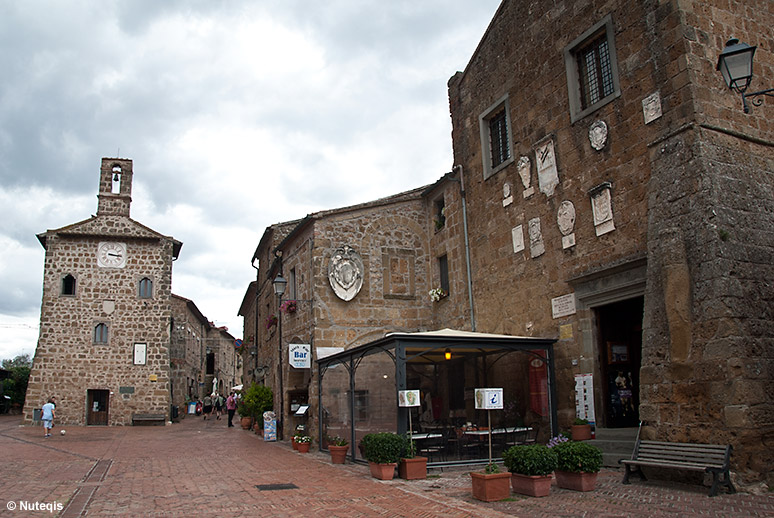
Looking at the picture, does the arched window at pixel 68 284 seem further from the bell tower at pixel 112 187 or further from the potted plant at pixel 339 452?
the potted plant at pixel 339 452

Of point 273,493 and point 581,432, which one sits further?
point 581,432

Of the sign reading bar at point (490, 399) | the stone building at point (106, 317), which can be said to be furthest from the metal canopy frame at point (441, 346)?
the stone building at point (106, 317)

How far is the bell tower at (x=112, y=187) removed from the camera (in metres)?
27.7

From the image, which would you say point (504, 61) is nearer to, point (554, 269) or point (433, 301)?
point (554, 269)

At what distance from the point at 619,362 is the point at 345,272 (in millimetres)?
7531

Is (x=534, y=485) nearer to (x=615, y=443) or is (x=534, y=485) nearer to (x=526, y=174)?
(x=615, y=443)

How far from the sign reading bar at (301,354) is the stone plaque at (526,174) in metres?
6.95

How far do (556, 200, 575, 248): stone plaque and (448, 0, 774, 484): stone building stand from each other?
0.03m

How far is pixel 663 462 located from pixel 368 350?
567 cm

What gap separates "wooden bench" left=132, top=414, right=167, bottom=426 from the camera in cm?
2600

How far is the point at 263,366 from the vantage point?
24266 millimetres

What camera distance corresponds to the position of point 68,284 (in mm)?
26891

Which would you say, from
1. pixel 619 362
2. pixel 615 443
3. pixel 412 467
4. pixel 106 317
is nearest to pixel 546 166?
pixel 619 362

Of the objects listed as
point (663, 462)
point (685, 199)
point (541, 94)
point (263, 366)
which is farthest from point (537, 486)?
point (263, 366)
